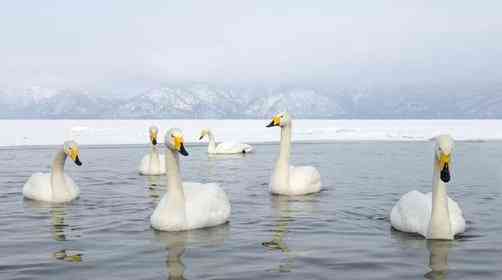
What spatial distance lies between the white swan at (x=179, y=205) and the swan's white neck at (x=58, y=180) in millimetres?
3681

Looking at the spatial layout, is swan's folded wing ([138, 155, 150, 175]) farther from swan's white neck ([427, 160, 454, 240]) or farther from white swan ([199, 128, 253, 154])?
swan's white neck ([427, 160, 454, 240])

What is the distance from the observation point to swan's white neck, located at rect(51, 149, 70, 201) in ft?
41.8

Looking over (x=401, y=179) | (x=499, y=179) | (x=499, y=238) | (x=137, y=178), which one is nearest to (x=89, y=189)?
(x=137, y=178)

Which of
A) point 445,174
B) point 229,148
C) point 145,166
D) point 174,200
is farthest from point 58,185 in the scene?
point 229,148

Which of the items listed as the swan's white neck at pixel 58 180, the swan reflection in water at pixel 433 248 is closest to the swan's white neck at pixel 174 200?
the swan reflection in water at pixel 433 248

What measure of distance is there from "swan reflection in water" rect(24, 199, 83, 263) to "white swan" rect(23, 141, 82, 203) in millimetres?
176

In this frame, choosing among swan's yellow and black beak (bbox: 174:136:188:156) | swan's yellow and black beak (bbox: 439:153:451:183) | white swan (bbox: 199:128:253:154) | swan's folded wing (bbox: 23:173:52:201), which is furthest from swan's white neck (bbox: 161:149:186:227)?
white swan (bbox: 199:128:253:154)

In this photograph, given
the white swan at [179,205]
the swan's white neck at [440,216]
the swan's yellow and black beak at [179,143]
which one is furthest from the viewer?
the white swan at [179,205]

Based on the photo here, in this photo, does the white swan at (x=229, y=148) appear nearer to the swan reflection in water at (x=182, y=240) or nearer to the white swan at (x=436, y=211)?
the swan reflection in water at (x=182, y=240)

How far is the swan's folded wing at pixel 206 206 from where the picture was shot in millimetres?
9820

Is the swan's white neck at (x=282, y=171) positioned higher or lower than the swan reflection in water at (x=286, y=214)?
higher

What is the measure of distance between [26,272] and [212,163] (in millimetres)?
15918

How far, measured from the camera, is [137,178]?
57.8 feet

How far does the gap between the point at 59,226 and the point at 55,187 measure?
2724mm
